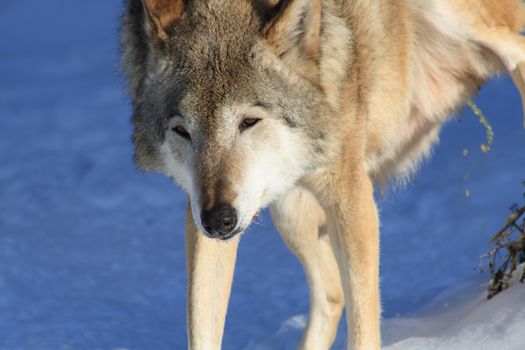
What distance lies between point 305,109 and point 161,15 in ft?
1.94

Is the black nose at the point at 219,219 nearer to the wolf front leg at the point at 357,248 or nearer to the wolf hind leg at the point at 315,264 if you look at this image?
the wolf front leg at the point at 357,248

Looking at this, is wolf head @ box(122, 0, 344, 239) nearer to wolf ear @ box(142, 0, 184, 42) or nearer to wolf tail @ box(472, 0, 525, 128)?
wolf ear @ box(142, 0, 184, 42)

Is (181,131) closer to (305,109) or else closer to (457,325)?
(305,109)

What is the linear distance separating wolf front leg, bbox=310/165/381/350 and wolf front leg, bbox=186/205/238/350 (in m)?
0.44

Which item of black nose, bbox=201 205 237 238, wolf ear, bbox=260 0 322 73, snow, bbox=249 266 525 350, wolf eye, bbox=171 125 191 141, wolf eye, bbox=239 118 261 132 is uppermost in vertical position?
wolf ear, bbox=260 0 322 73

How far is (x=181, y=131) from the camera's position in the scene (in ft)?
11.3

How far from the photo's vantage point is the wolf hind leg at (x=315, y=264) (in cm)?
458

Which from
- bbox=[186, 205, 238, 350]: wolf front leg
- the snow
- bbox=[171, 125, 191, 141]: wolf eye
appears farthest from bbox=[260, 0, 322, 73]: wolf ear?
the snow

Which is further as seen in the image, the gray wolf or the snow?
the snow

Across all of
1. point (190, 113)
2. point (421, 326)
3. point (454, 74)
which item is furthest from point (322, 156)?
point (421, 326)

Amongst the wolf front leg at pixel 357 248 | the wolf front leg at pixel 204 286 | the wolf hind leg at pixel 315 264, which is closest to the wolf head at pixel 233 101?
the wolf front leg at pixel 357 248

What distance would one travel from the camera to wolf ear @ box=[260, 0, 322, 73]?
341 centimetres

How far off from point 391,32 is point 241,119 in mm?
1009

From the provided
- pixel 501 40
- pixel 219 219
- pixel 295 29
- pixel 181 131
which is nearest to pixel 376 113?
pixel 295 29
